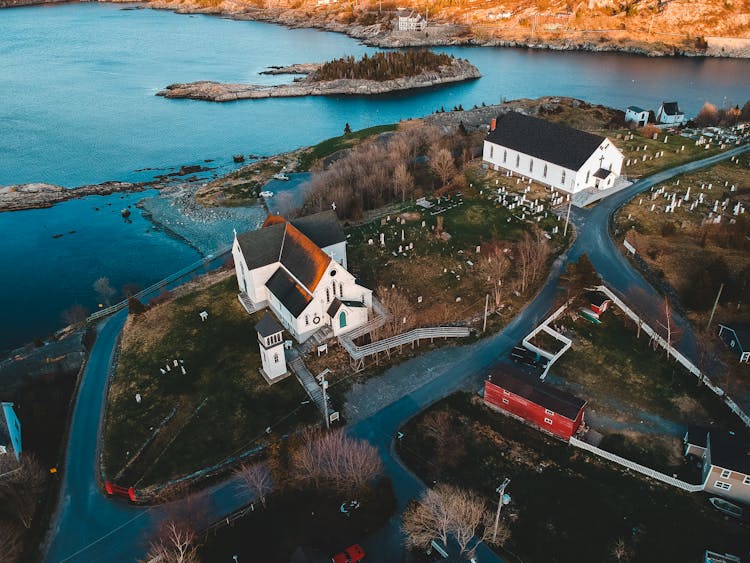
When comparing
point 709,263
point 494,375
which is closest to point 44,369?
point 494,375

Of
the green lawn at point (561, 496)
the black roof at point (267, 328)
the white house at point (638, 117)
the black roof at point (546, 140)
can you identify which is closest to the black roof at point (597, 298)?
the green lawn at point (561, 496)

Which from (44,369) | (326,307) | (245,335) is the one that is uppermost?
(326,307)

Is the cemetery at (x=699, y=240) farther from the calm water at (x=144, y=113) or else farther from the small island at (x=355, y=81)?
the small island at (x=355, y=81)

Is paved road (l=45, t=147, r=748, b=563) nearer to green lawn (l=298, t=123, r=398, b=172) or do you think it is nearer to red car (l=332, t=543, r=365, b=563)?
red car (l=332, t=543, r=365, b=563)

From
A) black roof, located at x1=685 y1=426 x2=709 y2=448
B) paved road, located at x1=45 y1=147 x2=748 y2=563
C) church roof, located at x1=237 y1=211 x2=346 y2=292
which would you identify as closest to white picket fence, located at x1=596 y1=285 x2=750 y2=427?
paved road, located at x1=45 y1=147 x2=748 y2=563

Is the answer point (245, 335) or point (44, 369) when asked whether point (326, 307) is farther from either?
point (44, 369)

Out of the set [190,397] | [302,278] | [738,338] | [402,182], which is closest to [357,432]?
[190,397]

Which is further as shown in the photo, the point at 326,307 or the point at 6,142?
the point at 6,142

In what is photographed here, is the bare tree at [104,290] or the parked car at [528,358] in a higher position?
the parked car at [528,358]
